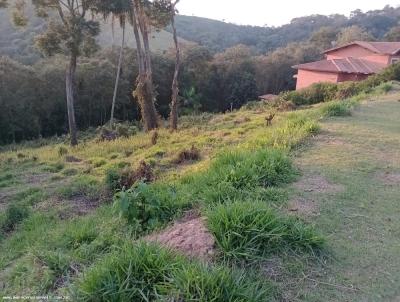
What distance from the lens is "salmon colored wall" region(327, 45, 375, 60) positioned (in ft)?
100

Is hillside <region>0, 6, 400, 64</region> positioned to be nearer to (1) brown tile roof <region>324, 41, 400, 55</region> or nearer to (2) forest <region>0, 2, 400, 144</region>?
(2) forest <region>0, 2, 400, 144</region>

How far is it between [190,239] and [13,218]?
4420 millimetres

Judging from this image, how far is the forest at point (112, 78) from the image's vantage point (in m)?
25.2

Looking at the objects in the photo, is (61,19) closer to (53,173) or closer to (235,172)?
(53,173)

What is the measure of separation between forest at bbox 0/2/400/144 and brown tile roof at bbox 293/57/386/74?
925 cm

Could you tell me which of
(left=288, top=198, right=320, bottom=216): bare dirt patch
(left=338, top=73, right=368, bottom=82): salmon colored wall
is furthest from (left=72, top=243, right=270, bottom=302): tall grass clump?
(left=338, top=73, right=368, bottom=82): salmon colored wall

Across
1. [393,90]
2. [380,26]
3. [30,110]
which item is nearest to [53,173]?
[393,90]

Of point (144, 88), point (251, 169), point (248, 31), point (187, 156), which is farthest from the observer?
point (248, 31)

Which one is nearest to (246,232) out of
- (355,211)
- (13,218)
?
(355,211)

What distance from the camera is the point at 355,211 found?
443 cm

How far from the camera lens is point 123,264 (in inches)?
116

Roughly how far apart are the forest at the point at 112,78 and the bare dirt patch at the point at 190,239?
16081 millimetres

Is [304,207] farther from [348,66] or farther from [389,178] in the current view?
[348,66]

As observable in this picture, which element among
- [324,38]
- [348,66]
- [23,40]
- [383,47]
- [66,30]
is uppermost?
[66,30]
